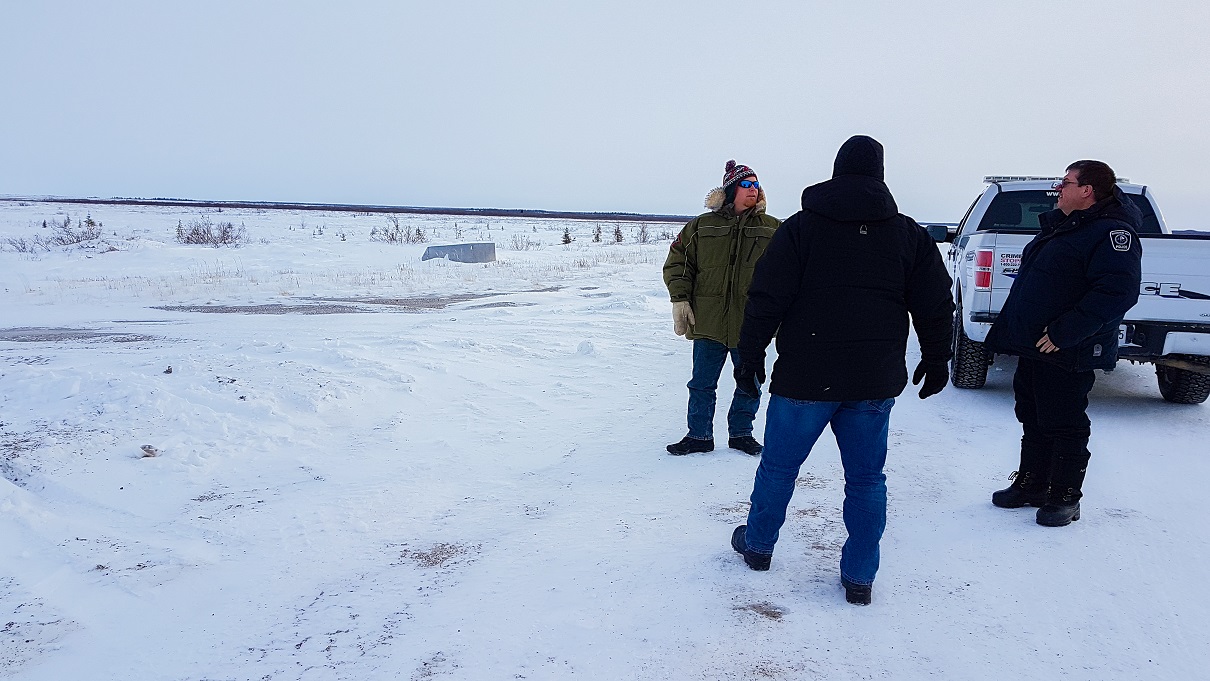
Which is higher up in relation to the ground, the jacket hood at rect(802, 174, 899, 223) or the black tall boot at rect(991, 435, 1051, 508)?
the jacket hood at rect(802, 174, 899, 223)

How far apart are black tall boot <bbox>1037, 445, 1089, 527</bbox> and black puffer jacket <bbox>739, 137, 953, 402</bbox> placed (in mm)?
1515

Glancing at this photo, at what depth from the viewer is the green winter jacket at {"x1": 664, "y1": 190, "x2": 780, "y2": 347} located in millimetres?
→ 4602

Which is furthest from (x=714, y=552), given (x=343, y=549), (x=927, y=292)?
(x=343, y=549)

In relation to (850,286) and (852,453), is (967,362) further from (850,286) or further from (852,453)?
(850,286)

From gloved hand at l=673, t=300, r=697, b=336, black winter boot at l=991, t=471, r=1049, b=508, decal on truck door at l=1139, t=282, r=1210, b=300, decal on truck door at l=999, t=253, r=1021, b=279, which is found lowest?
black winter boot at l=991, t=471, r=1049, b=508

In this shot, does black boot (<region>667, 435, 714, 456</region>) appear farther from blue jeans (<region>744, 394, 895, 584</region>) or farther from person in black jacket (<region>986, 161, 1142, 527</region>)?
person in black jacket (<region>986, 161, 1142, 527</region>)

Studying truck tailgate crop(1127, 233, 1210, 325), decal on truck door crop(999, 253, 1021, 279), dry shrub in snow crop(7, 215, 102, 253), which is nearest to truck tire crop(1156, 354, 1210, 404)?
truck tailgate crop(1127, 233, 1210, 325)

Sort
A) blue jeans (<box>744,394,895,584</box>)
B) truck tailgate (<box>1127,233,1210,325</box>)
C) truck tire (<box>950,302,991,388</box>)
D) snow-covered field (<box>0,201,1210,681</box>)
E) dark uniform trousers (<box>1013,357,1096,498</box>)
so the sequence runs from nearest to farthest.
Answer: snow-covered field (<box>0,201,1210,681</box>) < blue jeans (<box>744,394,895,584</box>) < dark uniform trousers (<box>1013,357,1096,498</box>) < truck tailgate (<box>1127,233,1210,325</box>) < truck tire (<box>950,302,991,388</box>)

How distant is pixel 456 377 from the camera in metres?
6.76

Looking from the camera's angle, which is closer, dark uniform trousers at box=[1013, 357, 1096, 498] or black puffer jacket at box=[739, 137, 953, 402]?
black puffer jacket at box=[739, 137, 953, 402]

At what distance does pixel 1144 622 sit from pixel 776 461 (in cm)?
161

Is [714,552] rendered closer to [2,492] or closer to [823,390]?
[823,390]

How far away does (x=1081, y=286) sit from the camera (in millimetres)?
3730

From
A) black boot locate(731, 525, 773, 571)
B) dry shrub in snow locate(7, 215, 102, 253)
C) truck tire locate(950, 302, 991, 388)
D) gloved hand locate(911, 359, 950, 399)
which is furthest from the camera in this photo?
dry shrub in snow locate(7, 215, 102, 253)
